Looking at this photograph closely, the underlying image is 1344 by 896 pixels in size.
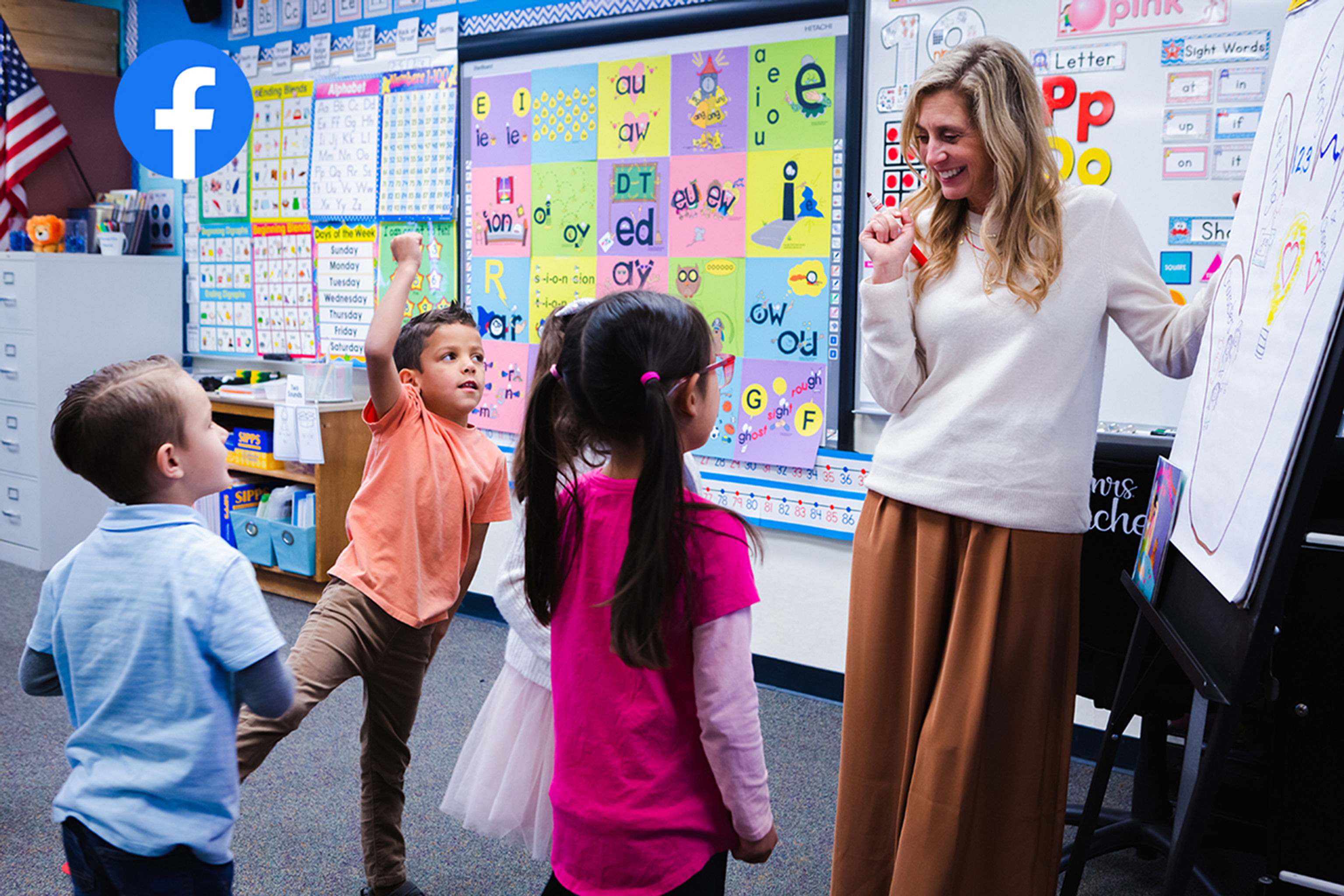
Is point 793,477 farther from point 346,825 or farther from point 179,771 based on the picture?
point 179,771

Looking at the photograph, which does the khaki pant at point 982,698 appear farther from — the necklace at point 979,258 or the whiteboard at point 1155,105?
the whiteboard at point 1155,105

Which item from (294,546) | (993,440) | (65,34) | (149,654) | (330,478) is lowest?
(294,546)

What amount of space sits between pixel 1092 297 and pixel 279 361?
3.56 meters

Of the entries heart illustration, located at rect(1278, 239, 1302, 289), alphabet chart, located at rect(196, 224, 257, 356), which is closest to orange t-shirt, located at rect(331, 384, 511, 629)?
heart illustration, located at rect(1278, 239, 1302, 289)

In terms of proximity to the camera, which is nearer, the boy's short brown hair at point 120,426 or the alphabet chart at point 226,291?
the boy's short brown hair at point 120,426

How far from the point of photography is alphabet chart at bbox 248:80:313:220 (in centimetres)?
405

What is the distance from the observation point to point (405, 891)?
1.87 metres

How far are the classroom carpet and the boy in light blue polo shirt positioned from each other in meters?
0.92

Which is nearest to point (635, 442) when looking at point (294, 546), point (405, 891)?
point (405, 891)

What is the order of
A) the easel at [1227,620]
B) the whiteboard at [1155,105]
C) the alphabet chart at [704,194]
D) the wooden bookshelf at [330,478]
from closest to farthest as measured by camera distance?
the easel at [1227,620]
the whiteboard at [1155,105]
the alphabet chart at [704,194]
the wooden bookshelf at [330,478]

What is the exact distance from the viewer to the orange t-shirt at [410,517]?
175cm

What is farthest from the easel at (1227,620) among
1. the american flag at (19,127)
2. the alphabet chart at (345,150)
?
the american flag at (19,127)

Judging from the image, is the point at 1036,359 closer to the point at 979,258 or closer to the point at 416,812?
the point at 979,258

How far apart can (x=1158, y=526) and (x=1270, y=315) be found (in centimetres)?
38
